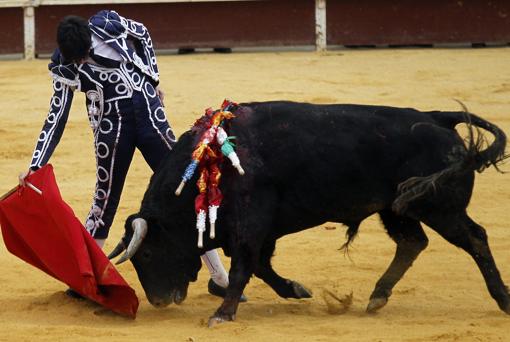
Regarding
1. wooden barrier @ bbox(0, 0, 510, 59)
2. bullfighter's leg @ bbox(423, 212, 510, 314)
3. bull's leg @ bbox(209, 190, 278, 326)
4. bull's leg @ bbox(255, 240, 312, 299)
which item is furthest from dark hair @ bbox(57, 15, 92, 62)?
wooden barrier @ bbox(0, 0, 510, 59)

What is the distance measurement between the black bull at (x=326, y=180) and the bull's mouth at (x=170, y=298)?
0.21 metres

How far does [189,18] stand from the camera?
45.0 feet

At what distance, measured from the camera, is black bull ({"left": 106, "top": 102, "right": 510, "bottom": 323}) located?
558 cm

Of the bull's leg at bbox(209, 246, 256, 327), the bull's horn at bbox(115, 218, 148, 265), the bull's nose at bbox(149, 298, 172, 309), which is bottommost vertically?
the bull's nose at bbox(149, 298, 172, 309)

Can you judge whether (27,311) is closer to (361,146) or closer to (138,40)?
(138,40)

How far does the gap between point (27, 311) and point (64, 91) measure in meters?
1.07

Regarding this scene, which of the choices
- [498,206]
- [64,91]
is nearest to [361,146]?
[64,91]

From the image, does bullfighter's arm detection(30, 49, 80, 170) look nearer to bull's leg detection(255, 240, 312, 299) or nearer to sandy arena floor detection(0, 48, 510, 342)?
sandy arena floor detection(0, 48, 510, 342)

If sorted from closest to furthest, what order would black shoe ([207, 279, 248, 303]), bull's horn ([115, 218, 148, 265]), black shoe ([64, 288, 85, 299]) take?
bull's horn ([115, 218, 148, 265]), black shoe ([64, 288, 85, 299]), black shoe ([207, 279, 248, 303])

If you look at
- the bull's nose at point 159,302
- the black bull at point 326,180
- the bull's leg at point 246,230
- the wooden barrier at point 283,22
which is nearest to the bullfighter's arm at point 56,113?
the black bull at point 326,180

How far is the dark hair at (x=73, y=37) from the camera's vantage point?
5504mm

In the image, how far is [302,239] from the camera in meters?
7.50

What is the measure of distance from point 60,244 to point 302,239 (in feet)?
6.74

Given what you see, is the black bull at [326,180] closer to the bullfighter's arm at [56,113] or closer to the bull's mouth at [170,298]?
the bull's mouth at [170,298]
